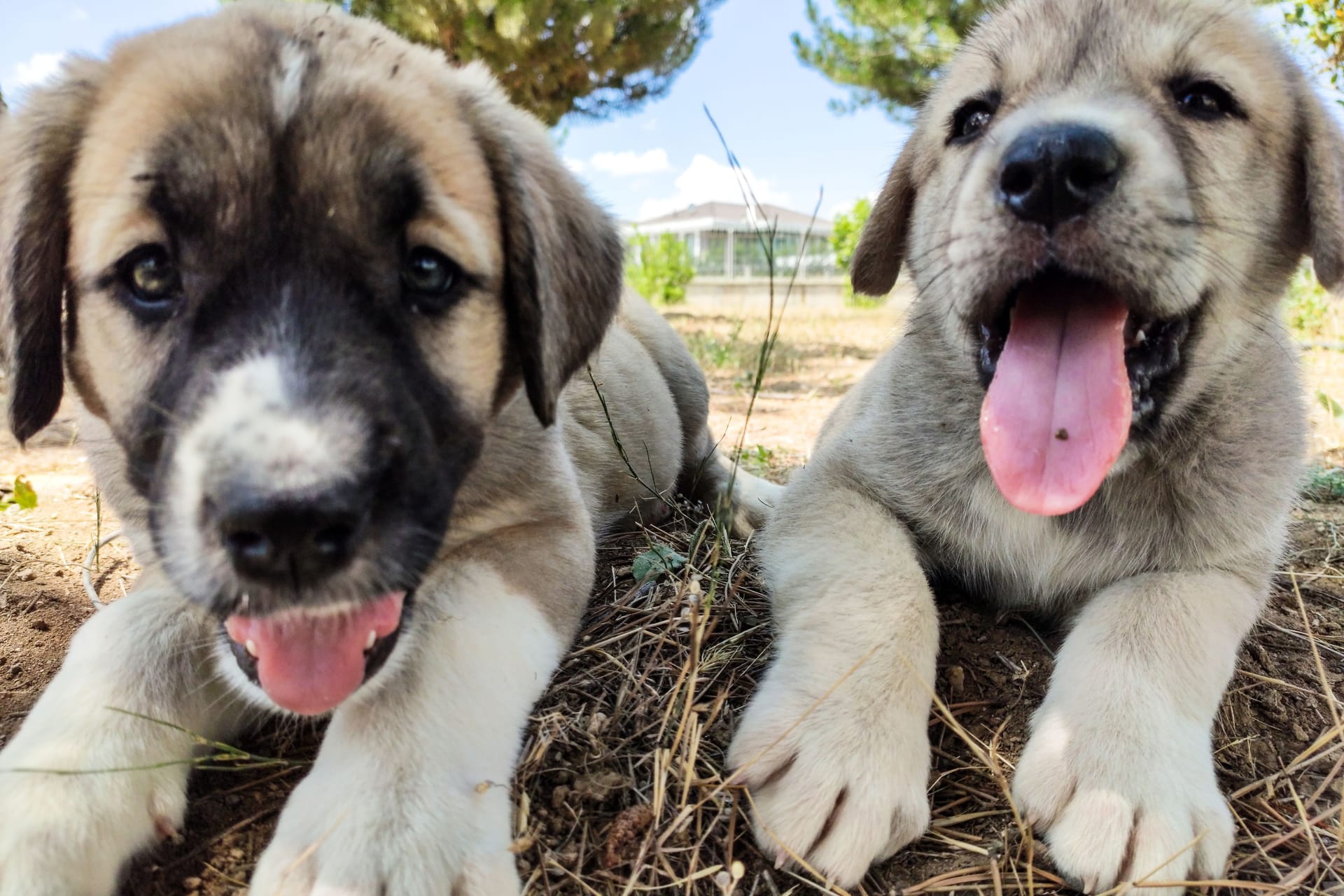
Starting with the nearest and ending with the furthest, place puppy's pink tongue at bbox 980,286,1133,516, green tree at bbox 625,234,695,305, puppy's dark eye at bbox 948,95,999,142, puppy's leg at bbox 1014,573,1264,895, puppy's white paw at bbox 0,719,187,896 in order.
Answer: puppy's white paw at bbox 0,719,187,896 → puppy's leg at bbox 1014,573,1264,895 → puppy's pink tongue at bbox 980,286,1133,516 → puppy's dark eye at bbox 948,95,999,142 → green tree at bbox 625,234,695,305

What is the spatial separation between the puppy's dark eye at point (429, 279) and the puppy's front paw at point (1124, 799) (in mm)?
1543

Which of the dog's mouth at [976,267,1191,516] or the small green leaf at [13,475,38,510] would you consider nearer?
the dog's mouth at [976,267,1191,516]

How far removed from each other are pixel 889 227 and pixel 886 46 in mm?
12120

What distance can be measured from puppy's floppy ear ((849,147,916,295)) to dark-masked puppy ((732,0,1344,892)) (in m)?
0.15

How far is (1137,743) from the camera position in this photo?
1822mm

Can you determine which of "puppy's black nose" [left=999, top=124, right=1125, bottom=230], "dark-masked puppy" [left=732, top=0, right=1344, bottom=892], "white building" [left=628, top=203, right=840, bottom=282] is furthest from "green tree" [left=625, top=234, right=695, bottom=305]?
"puppy's black nose" [left=999, top=124, right=1125, bottom=230]

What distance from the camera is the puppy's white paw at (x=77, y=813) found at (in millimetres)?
1594

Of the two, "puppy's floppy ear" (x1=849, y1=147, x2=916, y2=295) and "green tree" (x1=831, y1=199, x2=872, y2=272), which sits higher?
"puppy's floppy ear" (x1=849, y1=147, x2=916, y2=295)

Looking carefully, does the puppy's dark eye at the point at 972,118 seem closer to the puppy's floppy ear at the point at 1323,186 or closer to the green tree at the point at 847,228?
the puppy's floppy ear at the point at 1323,186

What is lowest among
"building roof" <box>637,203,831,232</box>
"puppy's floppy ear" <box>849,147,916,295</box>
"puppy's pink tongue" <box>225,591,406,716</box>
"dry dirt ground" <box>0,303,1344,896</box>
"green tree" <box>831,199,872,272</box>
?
"building roof" <box>637,203,831,232</box>

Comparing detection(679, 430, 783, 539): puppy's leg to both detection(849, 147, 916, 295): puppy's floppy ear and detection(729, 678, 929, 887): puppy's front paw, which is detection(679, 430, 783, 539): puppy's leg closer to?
detection(849, 147, 916, 295): puppy's floppy ear

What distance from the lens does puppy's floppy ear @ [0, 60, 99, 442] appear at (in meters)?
2.03

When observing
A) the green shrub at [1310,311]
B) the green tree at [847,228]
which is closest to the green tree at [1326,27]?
the green shrub at [1310,311]

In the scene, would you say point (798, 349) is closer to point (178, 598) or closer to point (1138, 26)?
point (1138, 26)
